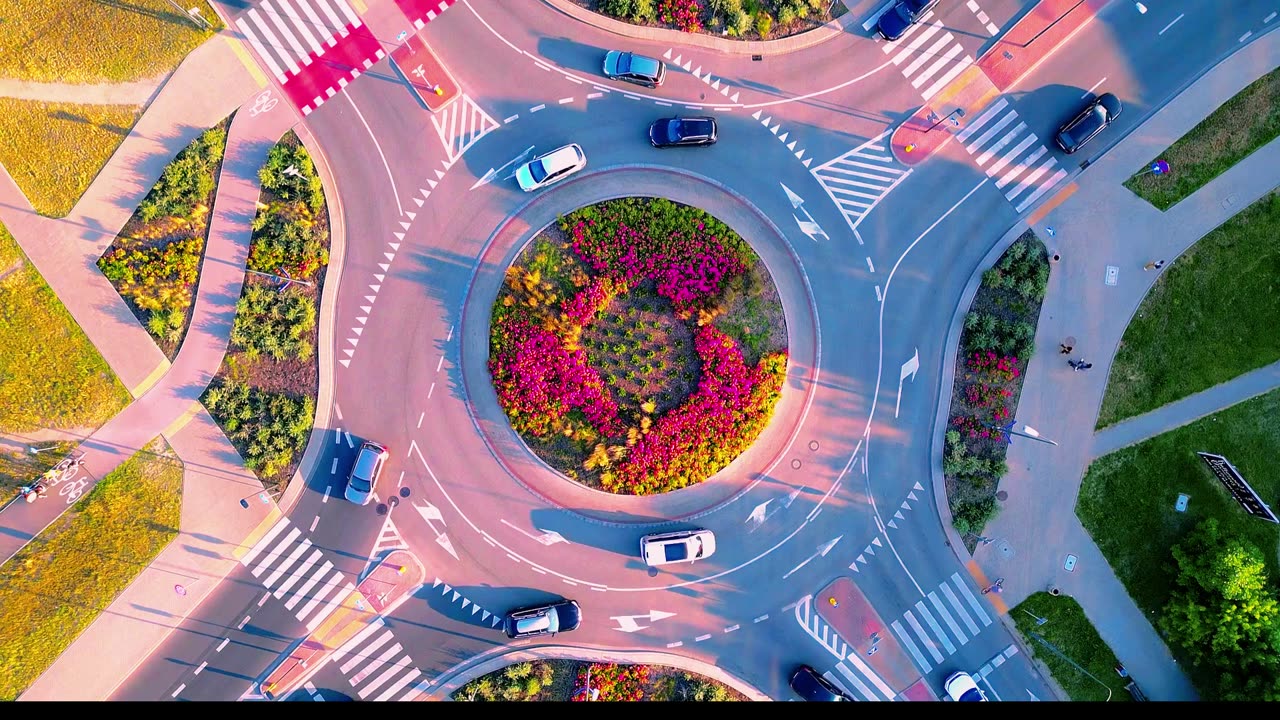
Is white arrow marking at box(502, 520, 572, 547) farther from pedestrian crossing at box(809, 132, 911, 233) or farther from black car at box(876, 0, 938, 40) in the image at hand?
black car at box(876, 0, 938, 40)

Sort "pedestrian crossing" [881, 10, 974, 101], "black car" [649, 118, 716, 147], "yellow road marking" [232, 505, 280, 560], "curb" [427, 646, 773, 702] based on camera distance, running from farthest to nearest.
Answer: "yellow road marking" [232, 505, 280, 560] < "pedestrian crossing" [881, 10, 974, 101] < "curb" [427, 646, 773, 702] < "black car" [649, 118, 716, 147]

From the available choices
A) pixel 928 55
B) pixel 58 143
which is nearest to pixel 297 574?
pixel 58 143

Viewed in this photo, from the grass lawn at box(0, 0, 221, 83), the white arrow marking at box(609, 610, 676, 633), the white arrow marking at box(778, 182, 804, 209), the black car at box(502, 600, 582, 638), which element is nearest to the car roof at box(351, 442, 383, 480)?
the black car at box(502, 600, 582, 638)

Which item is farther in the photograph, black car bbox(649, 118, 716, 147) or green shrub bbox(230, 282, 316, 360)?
green shrub bbox(230, 282, 316, 360)

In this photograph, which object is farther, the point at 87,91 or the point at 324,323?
the point at 87,91

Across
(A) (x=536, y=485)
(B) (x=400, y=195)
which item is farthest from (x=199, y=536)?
(B) (x=400, y=195)

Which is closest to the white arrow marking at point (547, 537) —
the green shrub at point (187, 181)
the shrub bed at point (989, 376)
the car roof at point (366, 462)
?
the car roof at point (366, 462)

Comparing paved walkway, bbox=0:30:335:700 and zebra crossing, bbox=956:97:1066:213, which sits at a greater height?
paved walkway, bbox=0:30:335:700

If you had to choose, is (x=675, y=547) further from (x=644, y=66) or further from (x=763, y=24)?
(x=763, y=24)
